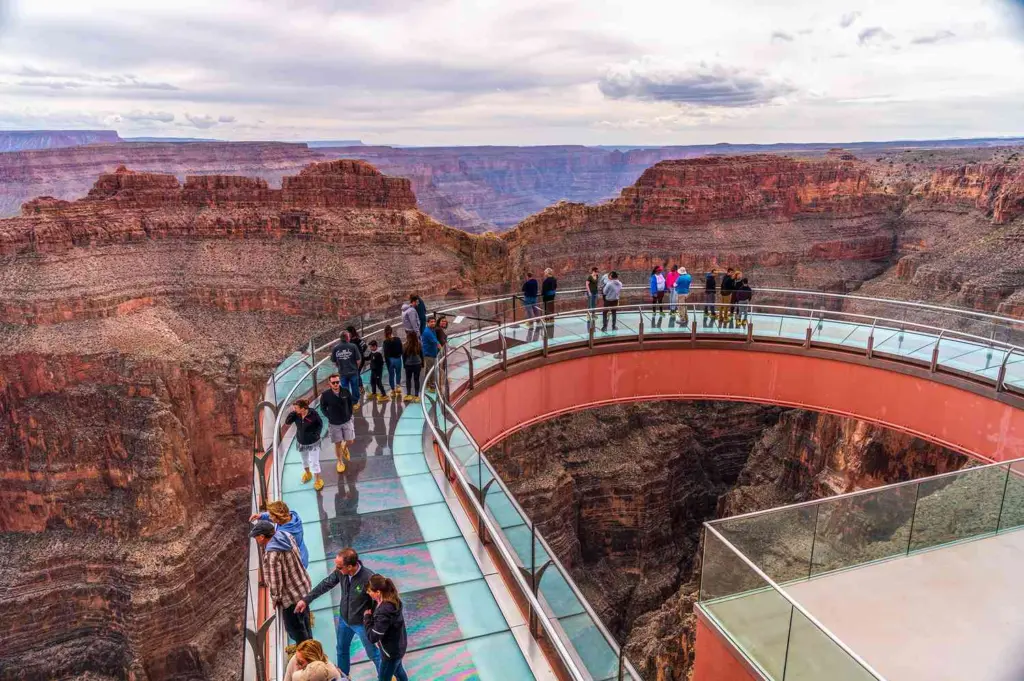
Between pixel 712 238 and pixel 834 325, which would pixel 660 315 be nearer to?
pixel 834 325

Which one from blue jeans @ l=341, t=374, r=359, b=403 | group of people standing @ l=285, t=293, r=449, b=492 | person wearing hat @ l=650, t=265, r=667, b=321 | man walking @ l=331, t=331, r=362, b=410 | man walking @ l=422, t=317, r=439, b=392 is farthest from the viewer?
person wearing hat @ l=650, t=265, r=667, b=321

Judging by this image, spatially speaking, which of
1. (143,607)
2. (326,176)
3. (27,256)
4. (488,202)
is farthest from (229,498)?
(488,202)

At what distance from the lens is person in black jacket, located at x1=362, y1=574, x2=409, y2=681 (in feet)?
17.0

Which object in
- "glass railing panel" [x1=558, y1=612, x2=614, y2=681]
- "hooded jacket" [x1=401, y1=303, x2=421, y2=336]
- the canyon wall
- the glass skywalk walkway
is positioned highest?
"hooded jacket" [x1=401, y1=303, x2=421, y2=336]

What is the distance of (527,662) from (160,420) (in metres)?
34.1

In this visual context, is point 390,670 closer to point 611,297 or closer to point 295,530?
point 295,530

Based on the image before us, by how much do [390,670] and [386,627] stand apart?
1.55 ft

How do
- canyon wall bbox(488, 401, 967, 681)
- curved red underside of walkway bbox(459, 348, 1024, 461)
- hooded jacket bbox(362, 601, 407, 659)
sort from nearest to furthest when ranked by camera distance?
hooded jacket bbox(362, 601, 407, 659)
curved red underside of walkway bbox(459, 348, 1024, 461)
canyon wall bbox(488, 401, 967, 681)

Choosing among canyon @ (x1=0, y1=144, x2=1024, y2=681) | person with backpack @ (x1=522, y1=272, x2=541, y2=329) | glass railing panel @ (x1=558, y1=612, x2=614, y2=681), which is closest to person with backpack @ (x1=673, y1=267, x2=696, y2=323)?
person with backpack @ (x1=522, y1=272, x2=541, y2=329)

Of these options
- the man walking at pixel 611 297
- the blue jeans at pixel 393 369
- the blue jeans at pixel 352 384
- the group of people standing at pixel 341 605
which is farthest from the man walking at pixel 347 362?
the man walking at pixel 611 297

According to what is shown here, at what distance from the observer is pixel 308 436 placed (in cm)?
875

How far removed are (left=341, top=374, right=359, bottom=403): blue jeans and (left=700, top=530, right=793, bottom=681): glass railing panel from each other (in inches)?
254

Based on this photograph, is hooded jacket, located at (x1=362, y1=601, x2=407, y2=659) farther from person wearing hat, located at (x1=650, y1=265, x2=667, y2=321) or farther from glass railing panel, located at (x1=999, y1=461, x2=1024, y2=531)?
person wearing hat, located at (x1=650, y1=265, x2=667, y2=321)

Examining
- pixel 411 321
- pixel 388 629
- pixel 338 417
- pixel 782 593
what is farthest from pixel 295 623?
pixel 411 321
